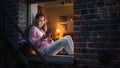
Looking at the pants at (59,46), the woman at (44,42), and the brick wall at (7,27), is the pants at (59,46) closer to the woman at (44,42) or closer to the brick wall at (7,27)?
the woman at (44,42)

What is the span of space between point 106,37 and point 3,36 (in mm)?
2091

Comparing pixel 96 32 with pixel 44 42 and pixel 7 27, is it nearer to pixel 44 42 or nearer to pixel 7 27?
pixel 44 42

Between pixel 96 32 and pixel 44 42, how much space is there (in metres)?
1.56

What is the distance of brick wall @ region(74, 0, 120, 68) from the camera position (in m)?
3.35

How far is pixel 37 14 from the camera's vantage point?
15.9 ft

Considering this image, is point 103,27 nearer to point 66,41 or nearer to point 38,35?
point 66,41

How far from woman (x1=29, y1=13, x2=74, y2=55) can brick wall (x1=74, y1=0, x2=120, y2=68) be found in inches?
32.3

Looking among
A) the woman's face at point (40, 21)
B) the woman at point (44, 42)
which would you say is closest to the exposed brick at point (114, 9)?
the woman at point (44, 42)

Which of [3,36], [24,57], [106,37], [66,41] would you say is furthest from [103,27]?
[3,36]

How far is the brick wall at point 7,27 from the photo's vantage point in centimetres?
445

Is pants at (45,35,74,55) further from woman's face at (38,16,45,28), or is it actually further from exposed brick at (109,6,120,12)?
exposed brick at (109,6,120,12)

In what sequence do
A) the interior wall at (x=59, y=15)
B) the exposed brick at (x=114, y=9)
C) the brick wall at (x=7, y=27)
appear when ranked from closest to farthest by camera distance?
the exposed brick at (x=114, y=9) < the brick wall at (x=7, y=27) < the interior wall at (x=59, y=15)

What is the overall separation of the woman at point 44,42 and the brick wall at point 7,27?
0.38 meters

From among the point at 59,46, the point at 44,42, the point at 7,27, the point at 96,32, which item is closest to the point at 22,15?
the point at 7,27
